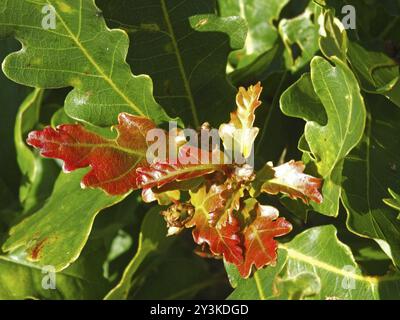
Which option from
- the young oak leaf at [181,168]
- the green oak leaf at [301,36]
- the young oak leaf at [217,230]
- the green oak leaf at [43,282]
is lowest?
the green oak leaf at [43,282]

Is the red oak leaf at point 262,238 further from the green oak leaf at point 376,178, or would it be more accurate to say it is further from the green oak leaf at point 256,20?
the green oak leaf at point 256,20

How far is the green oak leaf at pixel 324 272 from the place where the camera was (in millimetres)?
1244

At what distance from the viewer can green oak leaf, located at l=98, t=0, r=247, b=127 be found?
50.6 inches

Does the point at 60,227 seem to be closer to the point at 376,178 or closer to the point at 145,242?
the point at 145,242

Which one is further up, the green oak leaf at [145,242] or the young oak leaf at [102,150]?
the young oak leaf at [102,150]

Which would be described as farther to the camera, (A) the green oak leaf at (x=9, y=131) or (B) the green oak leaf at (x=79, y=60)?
(A) the green oak leaf at (x=9, y=131)

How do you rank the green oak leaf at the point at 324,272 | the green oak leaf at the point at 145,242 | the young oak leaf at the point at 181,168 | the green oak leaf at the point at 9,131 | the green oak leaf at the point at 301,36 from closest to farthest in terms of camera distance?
the young oak leaf at the point at 181,168 → the green oak leaf at the point at 324,272 → the green oak leaf at the point at 145,242 → the green oak leaf at the point at 301,36 → the green oak leaf at the point at 9,131

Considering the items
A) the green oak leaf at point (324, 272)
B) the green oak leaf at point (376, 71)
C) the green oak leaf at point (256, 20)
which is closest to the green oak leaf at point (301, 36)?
the green oak leaf at point (256, 20)

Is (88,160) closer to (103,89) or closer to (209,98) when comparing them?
(103,89)

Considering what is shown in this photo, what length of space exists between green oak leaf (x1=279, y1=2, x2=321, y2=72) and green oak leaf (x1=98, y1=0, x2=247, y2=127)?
18 centimetres

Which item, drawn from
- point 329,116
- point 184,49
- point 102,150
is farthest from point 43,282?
point 329,116

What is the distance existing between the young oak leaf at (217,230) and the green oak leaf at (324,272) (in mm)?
98
